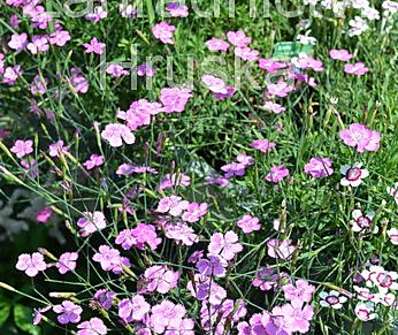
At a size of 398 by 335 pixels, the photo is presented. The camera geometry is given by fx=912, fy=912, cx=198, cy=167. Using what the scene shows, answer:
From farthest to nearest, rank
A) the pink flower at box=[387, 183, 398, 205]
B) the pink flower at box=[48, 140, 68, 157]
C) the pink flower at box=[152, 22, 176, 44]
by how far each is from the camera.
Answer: the pink flower at box=[152, 22, 176, 44] → the pink flower at box=[48, 140, 68, 157] → the pink flower at box=[387, 183, 398, 205]

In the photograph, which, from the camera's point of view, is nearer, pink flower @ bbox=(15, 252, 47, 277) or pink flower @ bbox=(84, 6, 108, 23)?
pink flower @ bbox=(15, 252, 47, 277)

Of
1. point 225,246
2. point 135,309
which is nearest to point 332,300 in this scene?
point 225,246

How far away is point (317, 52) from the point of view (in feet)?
5.98

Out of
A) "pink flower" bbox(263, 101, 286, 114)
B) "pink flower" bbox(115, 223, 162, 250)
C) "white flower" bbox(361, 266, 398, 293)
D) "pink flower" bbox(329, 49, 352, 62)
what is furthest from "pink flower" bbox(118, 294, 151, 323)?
"pink flower" bbox(329, 49, 352, 62)

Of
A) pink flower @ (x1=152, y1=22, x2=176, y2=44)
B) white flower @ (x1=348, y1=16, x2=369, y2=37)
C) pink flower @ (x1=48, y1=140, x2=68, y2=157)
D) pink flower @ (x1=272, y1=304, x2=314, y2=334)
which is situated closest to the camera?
pink flower @ (x1=272, y1=304, x2=314, y2=334)

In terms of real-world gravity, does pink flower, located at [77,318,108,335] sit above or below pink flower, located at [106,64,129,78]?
below

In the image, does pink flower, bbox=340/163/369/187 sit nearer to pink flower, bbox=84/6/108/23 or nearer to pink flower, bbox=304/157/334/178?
pink flower, bbox=304/157/334/178

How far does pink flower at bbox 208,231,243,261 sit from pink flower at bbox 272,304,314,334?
4.4 inches

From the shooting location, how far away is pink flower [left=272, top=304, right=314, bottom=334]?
3.96 ft

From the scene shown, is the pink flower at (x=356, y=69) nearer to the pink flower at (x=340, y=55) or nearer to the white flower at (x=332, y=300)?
the pink flower at (x=340, y=55)

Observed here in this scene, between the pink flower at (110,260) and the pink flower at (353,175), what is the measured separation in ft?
1.14

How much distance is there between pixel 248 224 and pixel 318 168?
5.5 inches

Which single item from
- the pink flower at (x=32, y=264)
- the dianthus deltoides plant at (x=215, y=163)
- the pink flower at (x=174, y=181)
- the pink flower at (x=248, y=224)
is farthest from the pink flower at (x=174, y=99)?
the pink flower at (x=32, y=264)

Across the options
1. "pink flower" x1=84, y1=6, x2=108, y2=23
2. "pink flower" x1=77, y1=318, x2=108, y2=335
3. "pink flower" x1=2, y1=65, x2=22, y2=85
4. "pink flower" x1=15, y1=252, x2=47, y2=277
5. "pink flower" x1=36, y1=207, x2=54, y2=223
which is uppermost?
"pink flower" x1=84, y1=6, x2=108, y2=23
